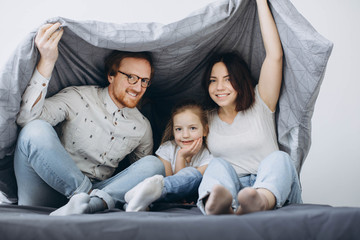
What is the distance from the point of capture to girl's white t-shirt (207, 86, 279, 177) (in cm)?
137

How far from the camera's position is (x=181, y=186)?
1.21 m

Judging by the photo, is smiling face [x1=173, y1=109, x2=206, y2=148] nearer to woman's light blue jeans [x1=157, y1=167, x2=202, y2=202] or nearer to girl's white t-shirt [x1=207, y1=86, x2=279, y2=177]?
girl's white t-shirt [x1=207, y1=86, x2=279, y2=177]

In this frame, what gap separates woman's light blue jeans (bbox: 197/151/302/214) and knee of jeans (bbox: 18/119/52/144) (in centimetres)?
53

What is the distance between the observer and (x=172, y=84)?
1.59 meters

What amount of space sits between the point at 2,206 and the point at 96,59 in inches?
26.1

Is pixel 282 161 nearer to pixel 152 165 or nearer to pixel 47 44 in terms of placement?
pixel 152 165

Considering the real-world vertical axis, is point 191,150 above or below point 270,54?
below

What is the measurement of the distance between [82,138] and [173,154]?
40cm

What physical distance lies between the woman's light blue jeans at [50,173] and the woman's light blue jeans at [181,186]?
0.26ft

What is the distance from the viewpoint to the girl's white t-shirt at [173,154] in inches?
59.0

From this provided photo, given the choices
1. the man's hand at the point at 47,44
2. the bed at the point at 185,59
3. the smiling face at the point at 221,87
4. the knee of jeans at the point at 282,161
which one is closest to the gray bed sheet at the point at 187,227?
the bed at the point at 185,59

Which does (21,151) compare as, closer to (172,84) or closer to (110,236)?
(110,236)

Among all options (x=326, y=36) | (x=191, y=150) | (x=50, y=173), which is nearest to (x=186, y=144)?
(x=191, y=150)

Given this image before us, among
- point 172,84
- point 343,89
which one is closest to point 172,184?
point 172,84
